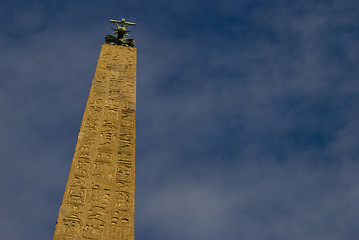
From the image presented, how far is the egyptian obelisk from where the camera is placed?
22.4ft

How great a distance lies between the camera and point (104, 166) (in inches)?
299

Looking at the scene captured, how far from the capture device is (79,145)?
25.7 feet

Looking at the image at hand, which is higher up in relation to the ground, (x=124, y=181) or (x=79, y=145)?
(x=79, y=145)

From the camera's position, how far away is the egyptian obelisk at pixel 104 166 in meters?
6.82

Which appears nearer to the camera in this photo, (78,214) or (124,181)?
(78,214)

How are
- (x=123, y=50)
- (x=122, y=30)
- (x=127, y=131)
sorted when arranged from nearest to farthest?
(x=127, y=131) → (x=123, y=50) → (x=122, y=30)

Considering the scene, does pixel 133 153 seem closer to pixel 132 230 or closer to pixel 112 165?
pixel 112 165

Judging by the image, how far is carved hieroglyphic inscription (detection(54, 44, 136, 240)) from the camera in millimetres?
6816

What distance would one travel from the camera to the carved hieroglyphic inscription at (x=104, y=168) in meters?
6.82

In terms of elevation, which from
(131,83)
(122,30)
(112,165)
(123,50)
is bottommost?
(112,165)

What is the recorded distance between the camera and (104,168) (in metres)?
7.56

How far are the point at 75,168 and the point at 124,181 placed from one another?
62 centimetres

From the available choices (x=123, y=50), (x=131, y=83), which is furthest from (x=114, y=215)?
(x=123, y=50)

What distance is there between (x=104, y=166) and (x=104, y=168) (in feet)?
0.12
